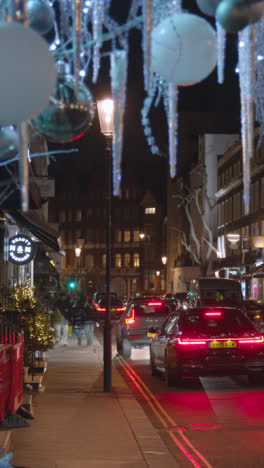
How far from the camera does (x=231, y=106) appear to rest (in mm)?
89312

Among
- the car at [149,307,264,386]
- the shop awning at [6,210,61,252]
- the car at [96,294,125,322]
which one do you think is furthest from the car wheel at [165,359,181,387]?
the car at [96,294,125,322]

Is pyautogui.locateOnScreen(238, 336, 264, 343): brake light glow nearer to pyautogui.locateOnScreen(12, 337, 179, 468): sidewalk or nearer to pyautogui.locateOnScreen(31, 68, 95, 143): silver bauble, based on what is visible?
pyautogui.locateOnScreen(12, 337, 179, 468): sidewalk

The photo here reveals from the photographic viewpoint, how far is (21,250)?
21.2 metres

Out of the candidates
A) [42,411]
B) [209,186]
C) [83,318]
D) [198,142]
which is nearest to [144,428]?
[42,411]

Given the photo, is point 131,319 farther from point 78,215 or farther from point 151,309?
point 78,215

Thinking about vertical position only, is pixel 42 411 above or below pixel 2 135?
below

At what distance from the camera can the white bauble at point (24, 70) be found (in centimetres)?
445

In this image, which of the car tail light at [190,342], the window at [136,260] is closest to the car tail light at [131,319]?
the car tail light at [190,342]

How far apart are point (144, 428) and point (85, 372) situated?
8.16m

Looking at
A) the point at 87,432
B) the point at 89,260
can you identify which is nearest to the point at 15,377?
the point at 87,432

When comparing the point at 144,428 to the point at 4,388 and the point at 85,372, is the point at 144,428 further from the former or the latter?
the point at 85,372

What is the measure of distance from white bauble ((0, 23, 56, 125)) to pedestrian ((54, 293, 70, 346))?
22533mm

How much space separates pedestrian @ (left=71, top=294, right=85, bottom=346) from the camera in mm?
28016

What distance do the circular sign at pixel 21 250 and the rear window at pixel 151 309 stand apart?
5.46 metres
